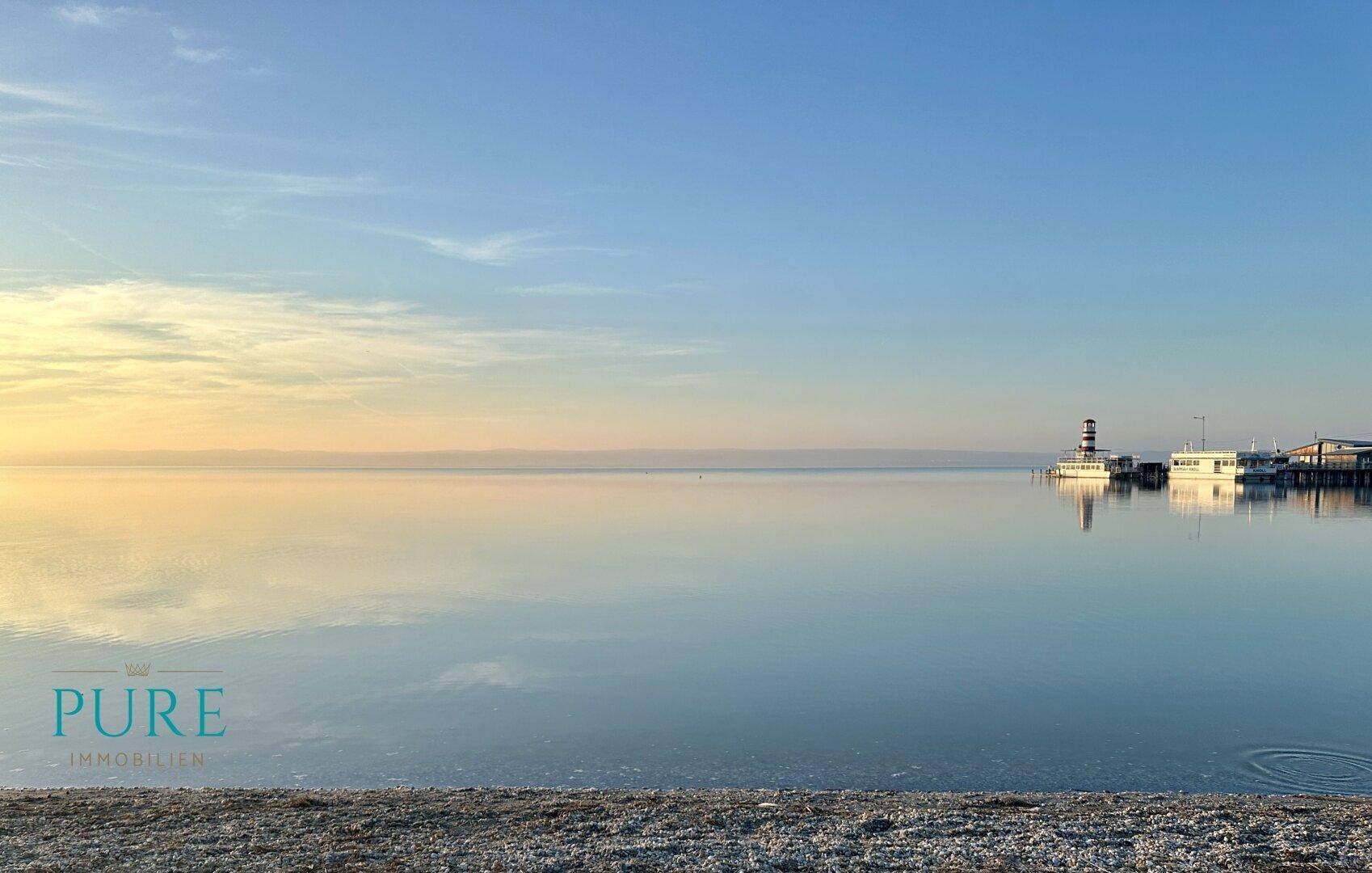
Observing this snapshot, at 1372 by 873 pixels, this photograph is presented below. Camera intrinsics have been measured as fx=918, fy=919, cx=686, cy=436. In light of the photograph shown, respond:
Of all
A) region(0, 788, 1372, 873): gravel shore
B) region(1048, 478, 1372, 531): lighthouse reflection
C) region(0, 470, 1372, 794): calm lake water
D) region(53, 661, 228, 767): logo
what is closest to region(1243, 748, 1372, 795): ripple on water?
region(0, 470, 1372, 794): calm lake water

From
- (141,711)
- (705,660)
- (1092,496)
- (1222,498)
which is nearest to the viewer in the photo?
(141,711)

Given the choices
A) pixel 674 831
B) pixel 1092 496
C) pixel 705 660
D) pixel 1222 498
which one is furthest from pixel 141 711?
pixel 1222 498

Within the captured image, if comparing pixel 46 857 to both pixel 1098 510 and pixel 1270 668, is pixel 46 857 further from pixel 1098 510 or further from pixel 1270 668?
pixel 1098 510

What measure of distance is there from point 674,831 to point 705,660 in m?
10.4

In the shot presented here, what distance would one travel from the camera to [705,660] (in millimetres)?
20000

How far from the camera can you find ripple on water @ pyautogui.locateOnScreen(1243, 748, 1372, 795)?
12.1 m

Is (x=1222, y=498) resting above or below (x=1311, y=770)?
below

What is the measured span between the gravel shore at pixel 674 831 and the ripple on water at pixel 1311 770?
3.08 feet

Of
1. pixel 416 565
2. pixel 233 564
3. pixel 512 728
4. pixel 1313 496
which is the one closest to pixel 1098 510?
pixel 1313 496

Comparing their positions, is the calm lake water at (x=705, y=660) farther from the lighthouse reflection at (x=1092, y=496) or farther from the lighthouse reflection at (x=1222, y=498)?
the lighthouse reflection at (x=1222, y=498)

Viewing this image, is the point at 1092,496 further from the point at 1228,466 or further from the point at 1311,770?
the point at 1311,770

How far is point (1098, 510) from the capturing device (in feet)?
246

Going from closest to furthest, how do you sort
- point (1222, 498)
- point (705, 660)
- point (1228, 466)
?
point (705, 660) < point (1222, 498) < point (1228, 466)

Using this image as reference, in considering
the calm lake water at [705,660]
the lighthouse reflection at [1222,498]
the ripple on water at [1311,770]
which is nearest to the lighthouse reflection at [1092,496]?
the lighthouse reflection at [1222,498]
